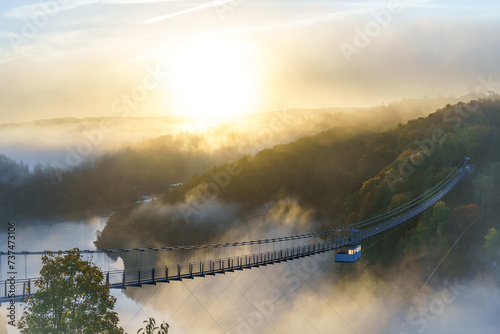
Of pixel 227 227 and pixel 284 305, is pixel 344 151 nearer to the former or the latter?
pixel 227 227

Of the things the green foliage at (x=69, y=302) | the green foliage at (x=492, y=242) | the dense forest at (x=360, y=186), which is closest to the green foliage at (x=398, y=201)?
the dense forest at (x=360, y=186)

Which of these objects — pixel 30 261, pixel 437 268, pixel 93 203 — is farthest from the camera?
pixel 93 203

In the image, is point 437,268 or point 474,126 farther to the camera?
point 474,126

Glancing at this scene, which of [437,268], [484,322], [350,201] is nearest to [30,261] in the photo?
[350,201]

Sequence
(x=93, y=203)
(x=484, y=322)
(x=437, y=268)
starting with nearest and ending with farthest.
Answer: (x=484, y=322) → (x=437, y=268) → (x=93, y=203)

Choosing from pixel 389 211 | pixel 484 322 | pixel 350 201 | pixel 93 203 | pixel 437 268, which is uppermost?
pixel 93 203

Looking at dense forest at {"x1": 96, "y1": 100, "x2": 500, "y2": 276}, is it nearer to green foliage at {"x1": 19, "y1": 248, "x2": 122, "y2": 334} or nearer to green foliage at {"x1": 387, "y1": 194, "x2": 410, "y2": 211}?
green foliage at {"x1": 387, "y1": 194, "x2": 410, "y2": 211}
